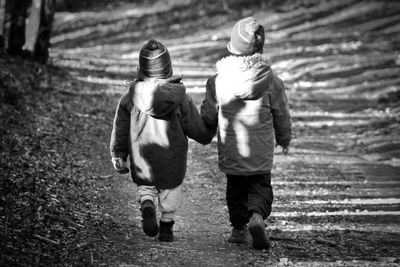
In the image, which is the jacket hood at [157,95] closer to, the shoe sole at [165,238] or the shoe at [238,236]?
the shoe sole at [165,238]

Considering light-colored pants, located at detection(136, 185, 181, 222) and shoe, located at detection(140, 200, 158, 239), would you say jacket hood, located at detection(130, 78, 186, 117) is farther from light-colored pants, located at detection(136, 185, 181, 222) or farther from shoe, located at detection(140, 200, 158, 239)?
shoe, located at detection(140, 200, 158, 239)

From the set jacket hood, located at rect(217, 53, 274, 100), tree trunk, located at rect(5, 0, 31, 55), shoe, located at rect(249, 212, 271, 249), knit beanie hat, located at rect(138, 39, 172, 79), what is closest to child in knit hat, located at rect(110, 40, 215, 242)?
knit beanie hat, located at rect(138, 39, 172, 79)

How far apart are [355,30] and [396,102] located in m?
9.47

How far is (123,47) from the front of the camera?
23.4 m

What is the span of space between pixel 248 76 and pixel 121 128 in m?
1.24

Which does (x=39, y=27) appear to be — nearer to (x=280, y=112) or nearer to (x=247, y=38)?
(x=247, y=38)

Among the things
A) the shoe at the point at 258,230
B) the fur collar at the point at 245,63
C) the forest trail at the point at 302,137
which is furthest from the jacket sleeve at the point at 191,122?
the forest trail at the point at 302,137

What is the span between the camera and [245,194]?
248 inches

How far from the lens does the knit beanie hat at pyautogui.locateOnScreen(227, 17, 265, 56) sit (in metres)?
6.01

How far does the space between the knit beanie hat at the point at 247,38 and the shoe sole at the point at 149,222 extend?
1610 mm

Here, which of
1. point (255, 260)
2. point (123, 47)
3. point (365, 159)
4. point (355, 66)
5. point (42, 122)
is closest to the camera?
point (255, 260)

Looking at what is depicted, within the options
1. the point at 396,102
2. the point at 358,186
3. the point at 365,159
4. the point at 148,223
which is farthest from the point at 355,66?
the point at 148,223

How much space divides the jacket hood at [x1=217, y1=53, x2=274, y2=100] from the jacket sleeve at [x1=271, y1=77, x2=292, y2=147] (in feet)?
0.30

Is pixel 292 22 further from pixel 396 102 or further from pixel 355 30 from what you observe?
pixel 396 102
